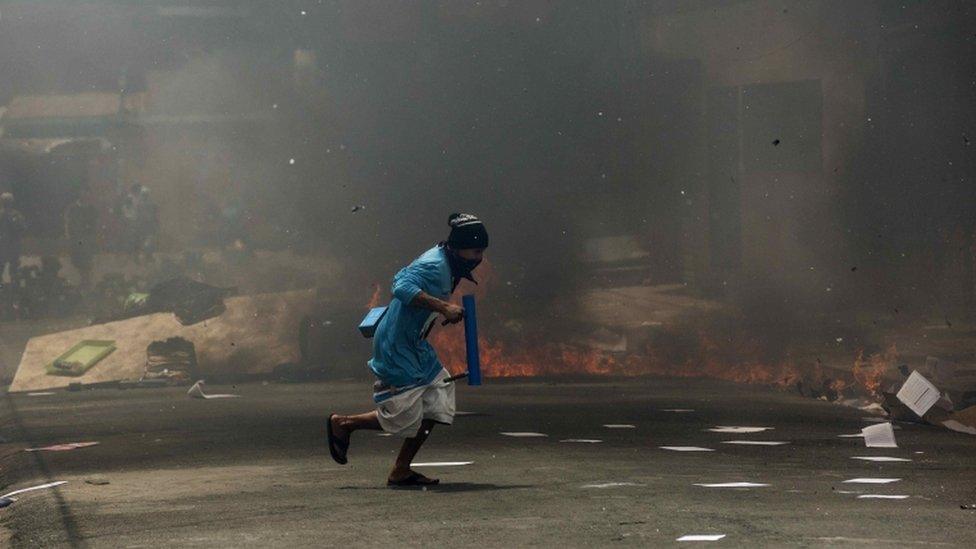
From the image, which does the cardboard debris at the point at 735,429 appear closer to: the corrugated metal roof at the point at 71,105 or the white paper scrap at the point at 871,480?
the white paper scrap at the point at 871,480

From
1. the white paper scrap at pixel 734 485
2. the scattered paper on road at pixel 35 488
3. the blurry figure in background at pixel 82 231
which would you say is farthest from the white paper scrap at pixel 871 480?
the blurry figure in background at pixel 82 231

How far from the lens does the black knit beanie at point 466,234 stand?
861cm

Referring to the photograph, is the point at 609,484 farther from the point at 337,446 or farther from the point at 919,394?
the point at 919,394

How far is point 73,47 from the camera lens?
21.3 metres

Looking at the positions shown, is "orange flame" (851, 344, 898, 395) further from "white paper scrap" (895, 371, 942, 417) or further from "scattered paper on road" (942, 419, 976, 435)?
"scattered paper on road" (942, 419, 976, 435)

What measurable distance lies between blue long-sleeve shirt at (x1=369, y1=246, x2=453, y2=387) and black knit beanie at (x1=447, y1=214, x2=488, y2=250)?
12cm

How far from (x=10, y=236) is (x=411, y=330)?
14.3m

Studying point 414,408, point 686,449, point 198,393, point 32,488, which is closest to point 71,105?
point 198,393

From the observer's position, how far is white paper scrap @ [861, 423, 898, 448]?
11.4 meters

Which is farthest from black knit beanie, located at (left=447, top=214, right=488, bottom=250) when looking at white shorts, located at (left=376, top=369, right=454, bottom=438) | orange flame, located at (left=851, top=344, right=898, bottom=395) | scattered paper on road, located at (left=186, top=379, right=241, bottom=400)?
scattered paper on road, located at (left=186, top=379, right=241, bottom=400)

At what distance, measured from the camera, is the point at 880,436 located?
37.8ft

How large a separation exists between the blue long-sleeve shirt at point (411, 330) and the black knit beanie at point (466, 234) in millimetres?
118

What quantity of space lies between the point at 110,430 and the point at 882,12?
11.0 metres

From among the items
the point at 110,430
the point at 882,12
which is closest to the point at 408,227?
the point at 882,12
